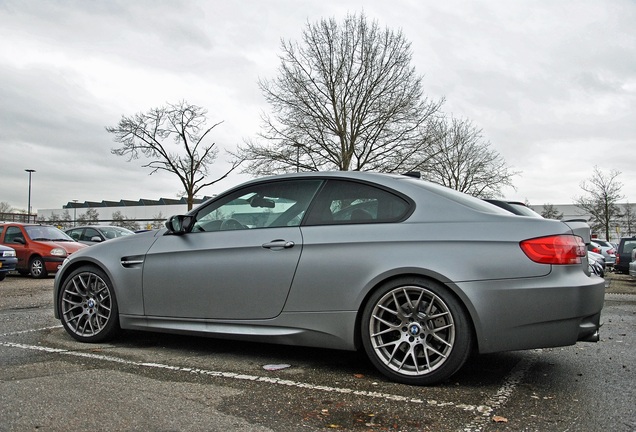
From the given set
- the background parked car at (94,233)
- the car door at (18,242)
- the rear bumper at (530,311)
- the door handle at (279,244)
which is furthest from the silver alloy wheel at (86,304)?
the background parked car at (94,233)

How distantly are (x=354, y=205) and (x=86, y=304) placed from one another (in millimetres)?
2645

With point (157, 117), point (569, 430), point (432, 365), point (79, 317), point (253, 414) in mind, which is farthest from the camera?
point (157, 117)

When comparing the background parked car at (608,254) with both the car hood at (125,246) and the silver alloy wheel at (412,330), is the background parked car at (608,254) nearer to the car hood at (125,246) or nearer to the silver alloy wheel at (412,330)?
the silver alloy wheel at (412,330)

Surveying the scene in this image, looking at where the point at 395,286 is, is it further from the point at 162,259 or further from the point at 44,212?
the point at 44,212

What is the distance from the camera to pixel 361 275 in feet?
12.9

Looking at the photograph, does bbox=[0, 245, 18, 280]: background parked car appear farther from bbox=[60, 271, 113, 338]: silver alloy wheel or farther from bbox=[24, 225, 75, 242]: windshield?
bbox=[60, 271, 113, 338]: silver alloy wheel

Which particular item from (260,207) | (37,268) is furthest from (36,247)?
(260,207)

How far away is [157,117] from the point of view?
2842 cm

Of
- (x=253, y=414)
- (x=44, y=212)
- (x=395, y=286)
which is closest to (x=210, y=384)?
(x=253, y=414)

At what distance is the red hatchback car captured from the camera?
1491 cm

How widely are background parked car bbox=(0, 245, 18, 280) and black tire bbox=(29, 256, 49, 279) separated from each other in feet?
3.51

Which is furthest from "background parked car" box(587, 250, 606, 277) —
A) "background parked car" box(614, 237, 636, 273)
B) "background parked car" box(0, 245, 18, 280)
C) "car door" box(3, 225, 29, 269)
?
"car door" box(3, 225, 29, 269)

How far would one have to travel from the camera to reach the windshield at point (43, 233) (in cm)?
1542

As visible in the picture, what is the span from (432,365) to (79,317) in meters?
3.21
